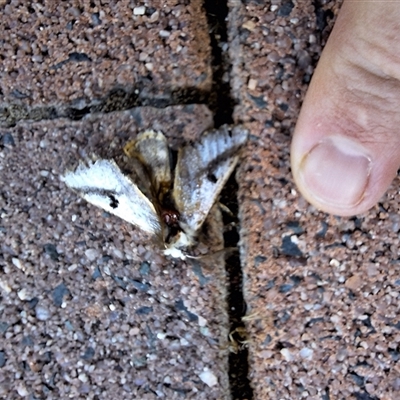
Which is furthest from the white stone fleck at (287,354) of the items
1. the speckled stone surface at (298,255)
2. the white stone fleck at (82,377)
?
the white stone fleck at (82,377)

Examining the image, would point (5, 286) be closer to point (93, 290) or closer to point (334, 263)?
point (93, 290)

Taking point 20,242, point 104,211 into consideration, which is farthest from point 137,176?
point 20,242

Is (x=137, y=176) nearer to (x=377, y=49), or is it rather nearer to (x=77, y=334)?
(x=77, y=334)

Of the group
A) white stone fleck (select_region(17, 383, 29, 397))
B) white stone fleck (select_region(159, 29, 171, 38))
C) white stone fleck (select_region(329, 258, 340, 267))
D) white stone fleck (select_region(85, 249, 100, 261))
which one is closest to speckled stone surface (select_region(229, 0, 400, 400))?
white stone fleck (select_region(329, 258, 340, 267))

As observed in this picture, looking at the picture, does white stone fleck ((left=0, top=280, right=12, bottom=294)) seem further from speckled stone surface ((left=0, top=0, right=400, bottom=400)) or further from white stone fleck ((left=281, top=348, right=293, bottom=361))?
white stone fleck ((left=281, top=348, right=293, bottom=361))

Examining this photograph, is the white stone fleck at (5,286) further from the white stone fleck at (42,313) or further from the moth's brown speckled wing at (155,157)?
the moth's brown speckled wing at (155,157)

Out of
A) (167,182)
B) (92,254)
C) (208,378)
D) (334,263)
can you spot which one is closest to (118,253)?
(92,254)
